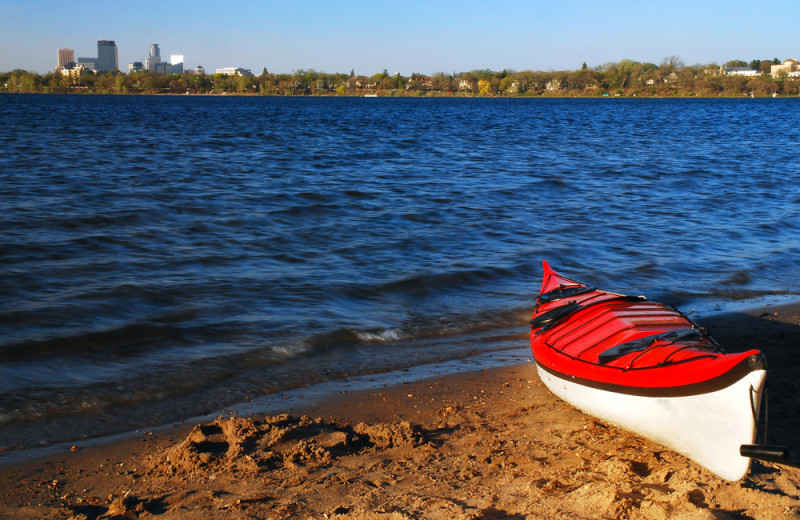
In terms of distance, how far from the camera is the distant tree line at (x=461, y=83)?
5389 inches

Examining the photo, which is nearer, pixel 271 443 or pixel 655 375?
pixel 655 375

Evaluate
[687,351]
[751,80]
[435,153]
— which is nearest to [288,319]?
[687,351]

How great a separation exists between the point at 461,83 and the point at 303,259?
169 meters

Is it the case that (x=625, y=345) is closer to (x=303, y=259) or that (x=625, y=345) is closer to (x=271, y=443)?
(x=271, y=443)

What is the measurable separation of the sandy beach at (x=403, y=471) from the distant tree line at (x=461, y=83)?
14578 cm

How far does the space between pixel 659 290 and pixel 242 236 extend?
696cm

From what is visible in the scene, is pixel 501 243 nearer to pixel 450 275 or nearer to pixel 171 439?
pixel 450 275

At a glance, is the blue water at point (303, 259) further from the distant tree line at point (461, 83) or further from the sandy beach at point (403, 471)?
the distant tree line at point (461, 83)

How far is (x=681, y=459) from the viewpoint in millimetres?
4227

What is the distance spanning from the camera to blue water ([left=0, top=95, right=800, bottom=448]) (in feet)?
20.3

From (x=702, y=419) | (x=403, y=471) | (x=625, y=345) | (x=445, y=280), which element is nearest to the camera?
(x=702, y=419)

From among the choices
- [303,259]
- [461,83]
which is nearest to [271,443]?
[303,259]

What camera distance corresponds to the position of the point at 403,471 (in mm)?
4137

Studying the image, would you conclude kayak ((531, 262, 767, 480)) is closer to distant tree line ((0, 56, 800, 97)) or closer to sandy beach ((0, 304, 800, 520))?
sandy beach ((0, 304, 800, 520))
